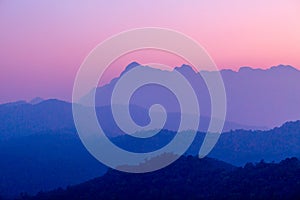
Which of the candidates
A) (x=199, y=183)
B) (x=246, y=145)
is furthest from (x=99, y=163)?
(x=199, y=183)

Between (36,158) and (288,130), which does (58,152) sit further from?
(288,130)

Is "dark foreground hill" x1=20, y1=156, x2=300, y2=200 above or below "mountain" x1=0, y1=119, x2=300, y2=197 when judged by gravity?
below

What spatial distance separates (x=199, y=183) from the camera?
64.0 m

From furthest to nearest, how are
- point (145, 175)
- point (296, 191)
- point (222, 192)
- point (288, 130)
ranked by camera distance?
1. point (288, 130)
2. point (145, 175)
3. point (222, 192)
4. point (296, 191)

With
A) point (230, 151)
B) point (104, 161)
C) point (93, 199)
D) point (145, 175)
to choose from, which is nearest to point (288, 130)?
point (230, 151)

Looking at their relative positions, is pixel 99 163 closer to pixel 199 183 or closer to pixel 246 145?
pixel 246 145

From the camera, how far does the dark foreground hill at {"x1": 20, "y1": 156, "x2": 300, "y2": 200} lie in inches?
2116

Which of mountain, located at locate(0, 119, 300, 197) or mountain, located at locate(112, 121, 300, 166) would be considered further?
mountain, located at locate(112, 121, 300, 166)

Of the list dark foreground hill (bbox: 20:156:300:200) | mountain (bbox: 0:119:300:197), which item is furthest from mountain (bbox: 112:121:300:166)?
dark foreground hill (bbox: 20:156:300:200)

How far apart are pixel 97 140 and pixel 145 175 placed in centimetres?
11991

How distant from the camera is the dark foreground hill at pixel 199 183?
5374cm

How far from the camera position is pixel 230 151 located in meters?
119

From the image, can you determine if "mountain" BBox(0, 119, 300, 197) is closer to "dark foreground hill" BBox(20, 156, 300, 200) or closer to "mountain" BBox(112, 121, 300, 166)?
"mountain" BBox(112, 121, 300, 166)

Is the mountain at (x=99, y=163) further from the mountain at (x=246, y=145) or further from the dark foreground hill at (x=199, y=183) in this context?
the dark foreground hill at (x=199, y=183)
